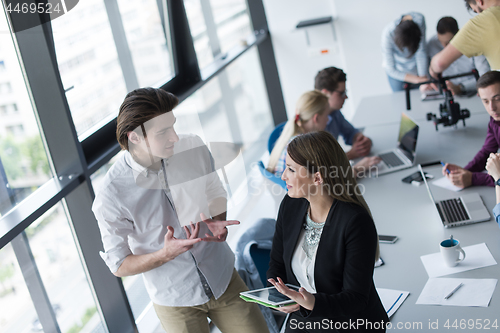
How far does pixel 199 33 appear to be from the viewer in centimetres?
450

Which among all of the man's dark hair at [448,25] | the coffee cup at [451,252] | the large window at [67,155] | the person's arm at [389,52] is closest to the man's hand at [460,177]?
the coffee cup at [451,252]

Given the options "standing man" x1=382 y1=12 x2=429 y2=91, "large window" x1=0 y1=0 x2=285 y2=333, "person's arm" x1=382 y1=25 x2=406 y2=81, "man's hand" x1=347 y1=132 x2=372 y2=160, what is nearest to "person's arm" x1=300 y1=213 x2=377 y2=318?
"large window" x1=0 y1=0 x2=285 y2=333

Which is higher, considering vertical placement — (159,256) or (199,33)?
(199,33)

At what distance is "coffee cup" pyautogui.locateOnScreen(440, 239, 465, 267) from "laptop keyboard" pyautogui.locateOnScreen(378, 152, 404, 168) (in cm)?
107

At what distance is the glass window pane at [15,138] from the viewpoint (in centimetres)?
203

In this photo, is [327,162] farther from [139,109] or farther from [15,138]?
[15,138]

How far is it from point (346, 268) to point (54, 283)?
1.64 m

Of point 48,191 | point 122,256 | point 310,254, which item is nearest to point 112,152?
point 48,191

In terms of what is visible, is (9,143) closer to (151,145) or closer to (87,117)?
(87,117)

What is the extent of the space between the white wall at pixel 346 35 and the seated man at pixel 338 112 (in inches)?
96.3

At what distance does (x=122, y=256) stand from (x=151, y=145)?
430 millimetres

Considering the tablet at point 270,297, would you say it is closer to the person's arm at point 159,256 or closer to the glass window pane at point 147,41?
the person's arm at point 159,256

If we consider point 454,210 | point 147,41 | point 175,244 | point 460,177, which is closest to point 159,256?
point 175,244

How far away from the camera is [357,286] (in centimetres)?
148
